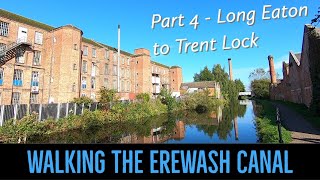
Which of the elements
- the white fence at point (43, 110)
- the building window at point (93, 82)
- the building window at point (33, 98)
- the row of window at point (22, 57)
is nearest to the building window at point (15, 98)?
the building window at point (33, 98)

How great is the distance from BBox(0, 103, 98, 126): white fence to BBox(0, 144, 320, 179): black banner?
13.4 metres

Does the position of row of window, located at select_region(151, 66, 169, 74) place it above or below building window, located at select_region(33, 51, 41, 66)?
above

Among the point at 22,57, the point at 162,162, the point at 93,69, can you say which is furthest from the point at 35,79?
the point at 162,162

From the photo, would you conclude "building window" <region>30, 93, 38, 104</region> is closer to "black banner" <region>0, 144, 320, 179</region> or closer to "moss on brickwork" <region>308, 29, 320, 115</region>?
"black banner" <region>0, 144, 320, 179</region>

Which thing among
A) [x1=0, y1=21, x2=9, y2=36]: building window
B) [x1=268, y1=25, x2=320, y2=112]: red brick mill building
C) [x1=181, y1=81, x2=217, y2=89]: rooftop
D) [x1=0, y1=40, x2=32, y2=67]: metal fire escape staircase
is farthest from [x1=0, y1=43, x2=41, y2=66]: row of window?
[x1=181, y1=81, x2=217, y2=89]: rooftop

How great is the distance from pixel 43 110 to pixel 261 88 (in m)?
68.7

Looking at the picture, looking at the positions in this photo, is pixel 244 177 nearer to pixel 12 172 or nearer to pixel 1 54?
pixel 12 172

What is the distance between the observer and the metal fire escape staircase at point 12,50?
27609 mm

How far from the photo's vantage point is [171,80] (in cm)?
7369

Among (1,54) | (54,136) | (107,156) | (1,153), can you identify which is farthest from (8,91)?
(107,156)

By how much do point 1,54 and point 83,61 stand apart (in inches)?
520

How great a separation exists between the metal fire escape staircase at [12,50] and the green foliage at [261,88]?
64.7m

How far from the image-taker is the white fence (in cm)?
1681

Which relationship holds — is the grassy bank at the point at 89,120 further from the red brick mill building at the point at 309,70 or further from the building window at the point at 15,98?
the red brick mill building at the point at 309,70
